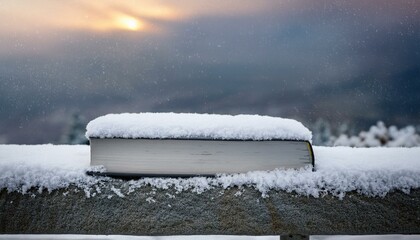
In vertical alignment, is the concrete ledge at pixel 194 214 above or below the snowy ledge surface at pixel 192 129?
below

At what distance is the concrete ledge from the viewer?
0.42 m

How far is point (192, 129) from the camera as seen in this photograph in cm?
44

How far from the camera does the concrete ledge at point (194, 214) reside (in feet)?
1.38

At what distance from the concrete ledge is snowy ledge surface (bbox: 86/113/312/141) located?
0.22 ft

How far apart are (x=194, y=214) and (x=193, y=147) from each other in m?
0.08

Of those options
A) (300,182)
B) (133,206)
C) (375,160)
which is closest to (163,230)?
(133,206)

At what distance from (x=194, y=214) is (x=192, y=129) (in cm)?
10

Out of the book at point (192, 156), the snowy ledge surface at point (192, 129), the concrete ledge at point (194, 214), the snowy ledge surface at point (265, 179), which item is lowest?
the concrete ledge at point (194, 214)

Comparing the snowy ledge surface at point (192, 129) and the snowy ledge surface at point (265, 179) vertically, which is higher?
the snowy ledge surface at point (192, 129)

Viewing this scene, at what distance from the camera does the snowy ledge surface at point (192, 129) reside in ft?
1.43

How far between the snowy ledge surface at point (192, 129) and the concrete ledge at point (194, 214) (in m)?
0.07

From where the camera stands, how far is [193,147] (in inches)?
17.3

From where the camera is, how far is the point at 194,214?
42 cm

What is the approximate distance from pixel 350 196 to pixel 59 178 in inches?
13.9
